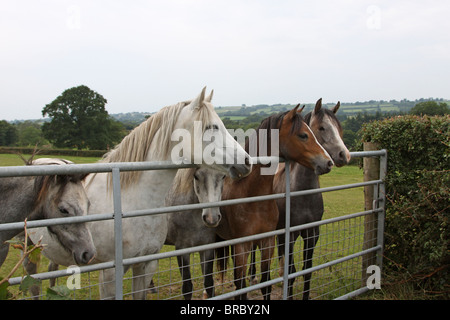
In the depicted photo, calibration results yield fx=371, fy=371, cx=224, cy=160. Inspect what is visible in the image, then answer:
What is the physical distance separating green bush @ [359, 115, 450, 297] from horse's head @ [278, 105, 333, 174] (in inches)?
55.3

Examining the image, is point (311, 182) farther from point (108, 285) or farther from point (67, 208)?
point (67, 208)

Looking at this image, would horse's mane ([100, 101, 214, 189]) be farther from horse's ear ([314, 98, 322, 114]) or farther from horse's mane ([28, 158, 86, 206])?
horse's ear ([314, 98, 322, 114])

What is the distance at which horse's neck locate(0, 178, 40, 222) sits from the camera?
251 centimetres

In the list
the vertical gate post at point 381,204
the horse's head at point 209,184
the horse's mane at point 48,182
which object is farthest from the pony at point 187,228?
the vertical gate post at point 381,204

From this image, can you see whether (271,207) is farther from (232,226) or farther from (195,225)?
(195,225)

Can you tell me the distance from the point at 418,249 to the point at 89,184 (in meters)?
3.56

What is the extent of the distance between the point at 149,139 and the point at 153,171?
0.27m

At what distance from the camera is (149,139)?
2984mm

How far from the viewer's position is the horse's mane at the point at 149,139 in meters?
2.88

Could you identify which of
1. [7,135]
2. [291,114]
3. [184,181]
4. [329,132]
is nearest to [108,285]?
[184,181]

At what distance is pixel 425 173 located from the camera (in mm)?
4113

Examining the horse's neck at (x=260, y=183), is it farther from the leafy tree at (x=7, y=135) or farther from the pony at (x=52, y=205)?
the leafy tree at (x=7, y=135)

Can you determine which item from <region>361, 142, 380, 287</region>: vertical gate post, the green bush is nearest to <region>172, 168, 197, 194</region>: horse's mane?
<region>361, 142, 380, 287</region>: vertical gate post
